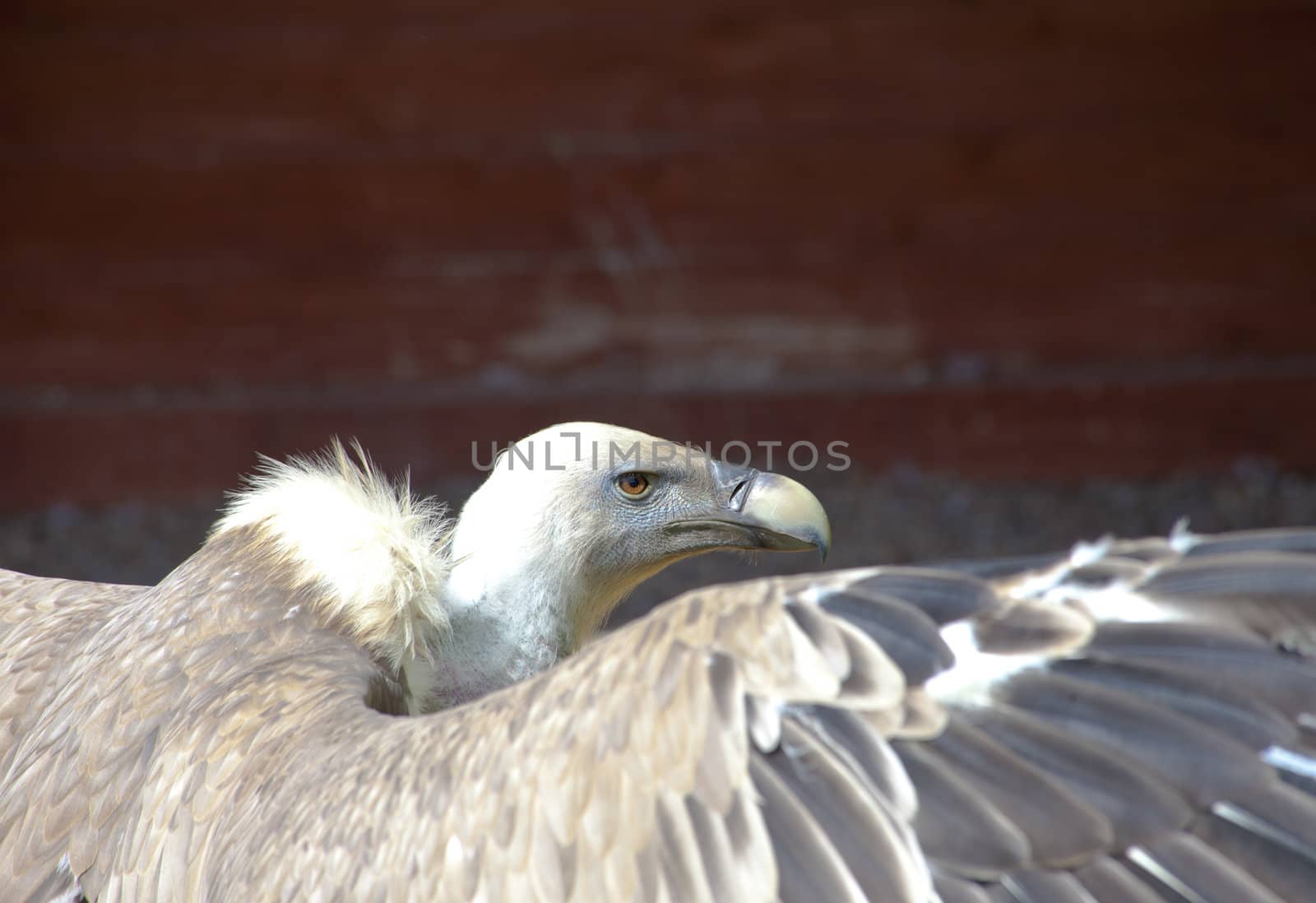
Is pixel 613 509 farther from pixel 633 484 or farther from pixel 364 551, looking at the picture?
pixel 364 551

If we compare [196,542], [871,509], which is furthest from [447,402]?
[871,509]

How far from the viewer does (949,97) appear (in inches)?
181

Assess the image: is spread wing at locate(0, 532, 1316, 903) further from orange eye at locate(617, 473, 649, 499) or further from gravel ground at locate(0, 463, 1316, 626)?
gravel ground at locate(0, 463, 1316, 626)

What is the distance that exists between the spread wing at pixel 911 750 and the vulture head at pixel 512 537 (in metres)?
0.59

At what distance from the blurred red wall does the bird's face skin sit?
2.69m

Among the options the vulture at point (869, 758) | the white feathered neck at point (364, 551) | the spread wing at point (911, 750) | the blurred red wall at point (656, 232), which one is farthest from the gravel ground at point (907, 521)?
the spread wing at point (911, 750)

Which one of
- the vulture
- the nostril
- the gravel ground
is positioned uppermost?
the nostril

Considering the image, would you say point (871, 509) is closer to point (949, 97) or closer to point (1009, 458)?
point (1009, 458)

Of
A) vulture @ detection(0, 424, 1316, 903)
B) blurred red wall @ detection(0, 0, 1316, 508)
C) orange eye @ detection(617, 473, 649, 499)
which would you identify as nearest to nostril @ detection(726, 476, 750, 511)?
orange eye @ detection(617, 473, 649, 499)

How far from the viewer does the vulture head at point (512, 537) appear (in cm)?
187

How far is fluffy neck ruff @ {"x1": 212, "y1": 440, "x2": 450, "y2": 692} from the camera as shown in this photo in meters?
1.83

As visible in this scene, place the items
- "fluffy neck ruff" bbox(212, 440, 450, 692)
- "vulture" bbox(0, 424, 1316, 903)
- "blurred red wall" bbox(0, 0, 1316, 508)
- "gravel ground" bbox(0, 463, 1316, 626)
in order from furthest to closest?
Result: "blurred red wall" bbox(0, 0, 1316, 508) < "gravel ground" bbox(0, 463, 1316, 626) < "fluffy neck ruff" bbox(212, 440, 450, 692) < "vulture" bbox(0, 424, 1316, 903)

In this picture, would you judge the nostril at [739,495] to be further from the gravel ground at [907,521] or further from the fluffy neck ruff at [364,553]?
the gravel ground at [907,521]

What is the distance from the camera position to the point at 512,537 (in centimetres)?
199
